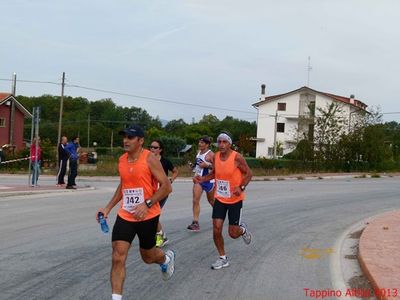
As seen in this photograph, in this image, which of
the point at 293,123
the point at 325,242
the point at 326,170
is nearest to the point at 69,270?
the point at 325,242

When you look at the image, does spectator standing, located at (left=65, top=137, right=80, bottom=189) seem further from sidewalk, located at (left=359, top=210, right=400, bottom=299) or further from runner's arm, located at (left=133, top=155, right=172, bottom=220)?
runner's arm, located at (left=133, top=155, right=172, bottom=220)

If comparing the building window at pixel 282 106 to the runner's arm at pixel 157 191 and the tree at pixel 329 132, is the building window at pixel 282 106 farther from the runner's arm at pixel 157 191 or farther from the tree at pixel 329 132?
the runner's arm at pixel 157 191

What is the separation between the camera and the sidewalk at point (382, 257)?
20.9ft

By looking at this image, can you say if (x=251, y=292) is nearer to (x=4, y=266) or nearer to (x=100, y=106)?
(x=4, y=266)

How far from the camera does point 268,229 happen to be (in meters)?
11.5

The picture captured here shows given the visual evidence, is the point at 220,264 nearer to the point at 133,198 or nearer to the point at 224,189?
the point at 224,189

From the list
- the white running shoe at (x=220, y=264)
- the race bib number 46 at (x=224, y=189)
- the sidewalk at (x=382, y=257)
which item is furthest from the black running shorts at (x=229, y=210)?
the sidewalk at (x=382, y=257)

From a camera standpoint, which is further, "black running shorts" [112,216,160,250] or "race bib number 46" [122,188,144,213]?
"race bib number 46" [122,188,144,213]

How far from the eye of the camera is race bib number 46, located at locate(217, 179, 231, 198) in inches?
313

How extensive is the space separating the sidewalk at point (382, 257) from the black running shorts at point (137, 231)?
2.49m

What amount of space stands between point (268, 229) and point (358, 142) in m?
31.3

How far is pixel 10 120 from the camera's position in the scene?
→ 188ft

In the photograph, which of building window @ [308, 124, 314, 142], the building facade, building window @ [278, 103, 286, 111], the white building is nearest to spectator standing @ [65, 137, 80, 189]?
building window @ [308, 124, 314, 142]

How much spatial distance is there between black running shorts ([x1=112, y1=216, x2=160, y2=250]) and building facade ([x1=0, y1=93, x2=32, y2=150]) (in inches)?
2003
